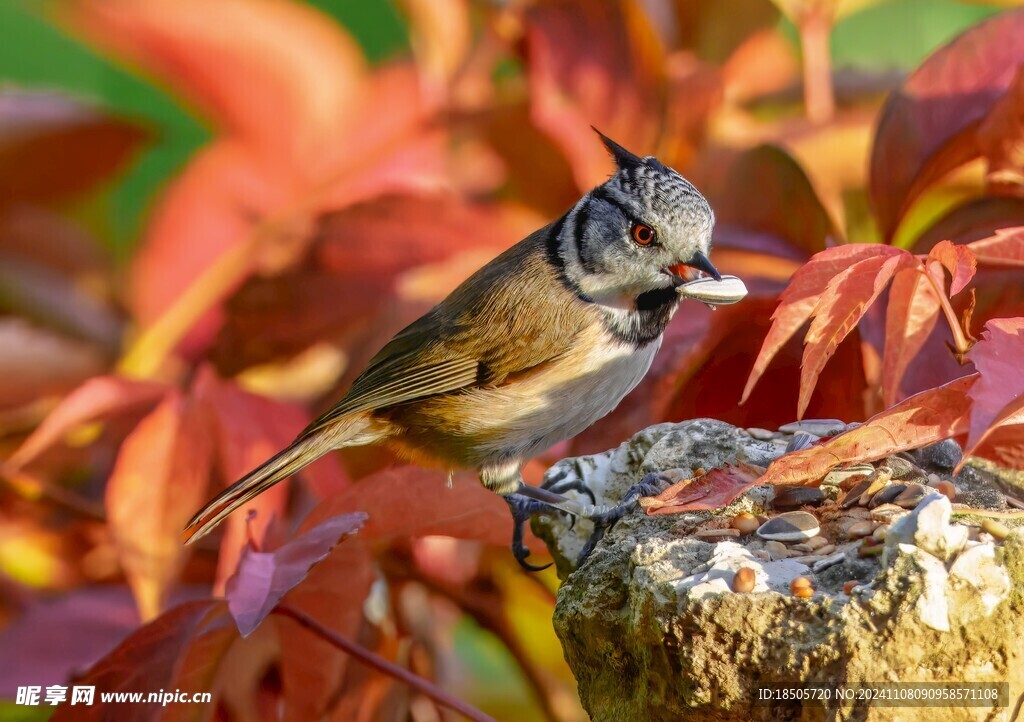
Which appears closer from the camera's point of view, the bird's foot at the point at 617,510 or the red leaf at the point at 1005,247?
the red leaf at the point at 1005,247

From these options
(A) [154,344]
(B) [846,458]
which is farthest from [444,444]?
(B) [846,458]

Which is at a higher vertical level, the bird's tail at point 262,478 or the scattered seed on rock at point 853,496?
the bird's tail at point 262,478

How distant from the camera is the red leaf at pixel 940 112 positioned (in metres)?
0.98

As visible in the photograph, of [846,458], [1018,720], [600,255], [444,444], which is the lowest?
[1018,720]

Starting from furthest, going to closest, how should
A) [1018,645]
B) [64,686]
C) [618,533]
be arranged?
[64,686]
[618,533]
[1018,645]

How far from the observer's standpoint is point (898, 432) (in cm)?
57

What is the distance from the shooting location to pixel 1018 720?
56cm

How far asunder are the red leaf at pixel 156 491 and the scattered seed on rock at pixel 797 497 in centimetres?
59

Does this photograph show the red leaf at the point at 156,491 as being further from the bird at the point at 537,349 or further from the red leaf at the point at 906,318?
the red leaf at the point at 906,318

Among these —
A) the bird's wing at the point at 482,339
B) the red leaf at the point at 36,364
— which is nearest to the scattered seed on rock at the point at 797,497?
the bird's wing at the point at 482,339

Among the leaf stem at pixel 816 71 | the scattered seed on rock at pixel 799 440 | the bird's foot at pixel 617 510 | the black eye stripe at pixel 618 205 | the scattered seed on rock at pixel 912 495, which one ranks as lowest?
the scattered seed on rock at pixel 912 495

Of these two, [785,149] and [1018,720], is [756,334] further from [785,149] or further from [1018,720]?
[1018,720]

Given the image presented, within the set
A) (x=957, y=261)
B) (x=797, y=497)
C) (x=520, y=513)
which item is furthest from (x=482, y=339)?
(x=957, y=261)

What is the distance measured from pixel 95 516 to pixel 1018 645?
890 millimetres
